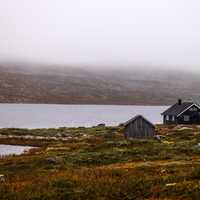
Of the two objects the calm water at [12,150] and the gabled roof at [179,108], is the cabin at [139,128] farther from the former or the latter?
the gabled roof at [179,108]

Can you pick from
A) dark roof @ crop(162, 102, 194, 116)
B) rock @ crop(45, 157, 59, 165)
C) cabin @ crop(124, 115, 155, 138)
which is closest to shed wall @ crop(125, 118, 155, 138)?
cabin @ crop(124, 115, 155, 138)

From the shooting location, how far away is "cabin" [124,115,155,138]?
253 feet

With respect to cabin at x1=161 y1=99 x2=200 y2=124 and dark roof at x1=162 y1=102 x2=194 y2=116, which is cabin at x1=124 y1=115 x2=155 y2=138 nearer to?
cabin at x1=161 y1=99 x2=200 y2=124

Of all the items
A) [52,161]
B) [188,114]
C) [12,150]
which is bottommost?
[12,150]

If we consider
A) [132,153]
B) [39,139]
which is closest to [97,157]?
[132,153]

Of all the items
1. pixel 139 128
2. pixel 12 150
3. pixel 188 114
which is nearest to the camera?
pixel 12 150

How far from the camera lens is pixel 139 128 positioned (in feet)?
255

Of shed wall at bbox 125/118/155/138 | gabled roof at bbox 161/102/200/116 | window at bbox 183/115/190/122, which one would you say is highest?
gabled roof at bbox 161/102/200/116

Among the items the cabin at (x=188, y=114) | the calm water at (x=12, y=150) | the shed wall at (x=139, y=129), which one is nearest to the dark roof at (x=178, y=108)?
the cabin at (x=188, y=114)

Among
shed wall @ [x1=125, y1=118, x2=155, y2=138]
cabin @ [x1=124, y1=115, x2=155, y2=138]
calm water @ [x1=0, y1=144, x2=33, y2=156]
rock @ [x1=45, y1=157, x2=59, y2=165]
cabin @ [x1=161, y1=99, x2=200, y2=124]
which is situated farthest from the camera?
cabin @ [x1=161, y1=99, x2=200, y2=124]

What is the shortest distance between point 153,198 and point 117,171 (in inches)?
406

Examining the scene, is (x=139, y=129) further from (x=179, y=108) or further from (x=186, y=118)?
(x=179, y=108)

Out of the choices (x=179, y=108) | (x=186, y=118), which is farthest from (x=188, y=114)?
(x=179, y=108)

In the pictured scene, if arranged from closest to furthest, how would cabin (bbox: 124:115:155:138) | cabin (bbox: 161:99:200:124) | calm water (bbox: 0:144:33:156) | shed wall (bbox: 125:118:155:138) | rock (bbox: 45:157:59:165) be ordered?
rock (bbox: 45:157:59:165), calm water (bbox: 0:144:33:156), cabin (bbox: 124:115:155:138), shed wall (bbox: 125:118:155:138), cabin (bbox: 161:99:200:124)
